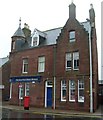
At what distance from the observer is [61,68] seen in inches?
1156

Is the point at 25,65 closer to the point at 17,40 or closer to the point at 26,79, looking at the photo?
the point at 26,79

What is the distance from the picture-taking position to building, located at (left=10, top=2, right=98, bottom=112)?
27.0 metres

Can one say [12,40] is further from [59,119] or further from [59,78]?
[59,119]

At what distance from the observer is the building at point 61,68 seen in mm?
26969

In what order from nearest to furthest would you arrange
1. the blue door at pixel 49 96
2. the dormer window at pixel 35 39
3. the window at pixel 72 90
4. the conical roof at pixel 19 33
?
1. the window at pixel 72 90
2. the blue door at pixel 49 96
3. the dormer window at pixel 35 39
4. the conical roof at pixel 19 33

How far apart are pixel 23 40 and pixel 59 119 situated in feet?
65.7

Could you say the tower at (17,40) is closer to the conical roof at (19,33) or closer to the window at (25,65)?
the conical roof at (19,33)

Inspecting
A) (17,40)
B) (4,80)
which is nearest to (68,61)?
(17,40)

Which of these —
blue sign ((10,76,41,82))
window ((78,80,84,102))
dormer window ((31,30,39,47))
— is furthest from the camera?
dormer window ((31,30,39,47))

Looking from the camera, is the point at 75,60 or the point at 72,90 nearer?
the point at 72,90

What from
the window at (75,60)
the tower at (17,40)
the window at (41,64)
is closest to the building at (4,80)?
the tower at (17,40)

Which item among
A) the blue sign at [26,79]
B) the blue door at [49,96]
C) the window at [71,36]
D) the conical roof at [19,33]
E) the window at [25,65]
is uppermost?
the conical roof at [19,33]

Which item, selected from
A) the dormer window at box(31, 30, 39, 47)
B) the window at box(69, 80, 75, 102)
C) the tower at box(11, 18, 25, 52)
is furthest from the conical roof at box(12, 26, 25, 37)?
the window at box(69, 80, 75, 102)

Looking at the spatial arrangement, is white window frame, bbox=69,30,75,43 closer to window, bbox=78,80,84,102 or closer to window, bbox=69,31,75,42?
window, bbox=69,31,75,42
